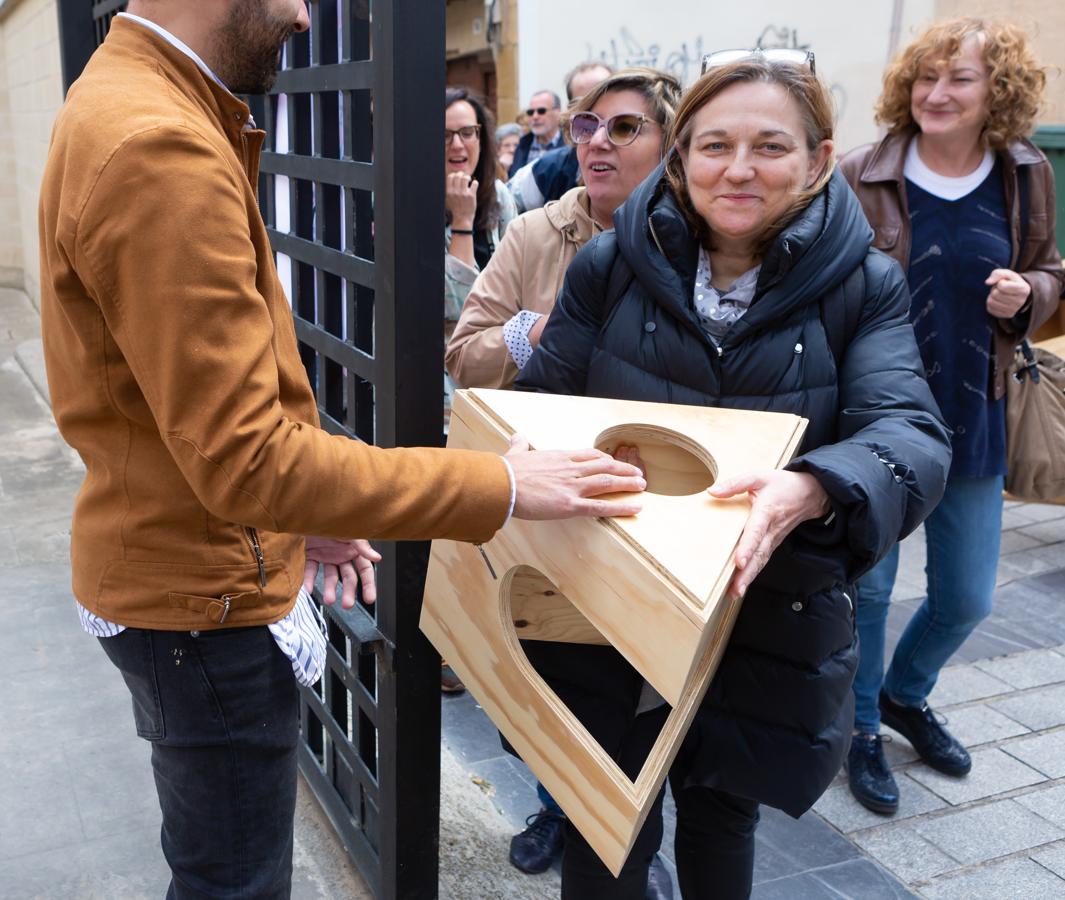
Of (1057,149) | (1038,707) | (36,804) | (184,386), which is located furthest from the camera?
(1057,149)

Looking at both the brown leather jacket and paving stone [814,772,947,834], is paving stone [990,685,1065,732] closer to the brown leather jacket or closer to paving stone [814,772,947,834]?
paving stone [814,772,947,834]

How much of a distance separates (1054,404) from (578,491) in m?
2.14

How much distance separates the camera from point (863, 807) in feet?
9.91

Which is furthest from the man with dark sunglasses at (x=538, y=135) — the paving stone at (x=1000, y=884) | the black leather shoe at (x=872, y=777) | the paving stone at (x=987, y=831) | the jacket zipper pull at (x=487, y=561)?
the jacket zipper pull at (x=487, y=561)

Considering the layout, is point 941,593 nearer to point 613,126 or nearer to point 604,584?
point 613,126

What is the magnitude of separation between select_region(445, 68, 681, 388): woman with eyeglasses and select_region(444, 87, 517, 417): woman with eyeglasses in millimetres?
593

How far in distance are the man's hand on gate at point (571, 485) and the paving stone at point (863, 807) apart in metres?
1.82

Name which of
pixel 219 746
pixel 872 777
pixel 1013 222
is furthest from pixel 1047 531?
pixel 219 746

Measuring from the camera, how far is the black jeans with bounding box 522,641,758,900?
199cm

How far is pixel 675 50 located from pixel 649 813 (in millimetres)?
9154

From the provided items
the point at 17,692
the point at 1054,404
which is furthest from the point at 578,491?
the point at 17,692

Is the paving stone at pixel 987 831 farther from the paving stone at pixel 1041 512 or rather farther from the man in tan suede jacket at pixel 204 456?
the paving stone at pixel 1041 512

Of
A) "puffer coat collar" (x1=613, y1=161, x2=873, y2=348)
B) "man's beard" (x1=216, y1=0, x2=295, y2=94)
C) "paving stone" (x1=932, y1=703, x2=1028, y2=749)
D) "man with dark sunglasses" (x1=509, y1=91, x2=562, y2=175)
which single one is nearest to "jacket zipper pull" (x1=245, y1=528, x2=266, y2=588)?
"man's beard" (x1=216, y1=0, x2=295, y2=94)

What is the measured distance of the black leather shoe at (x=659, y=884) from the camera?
8.34 ft
